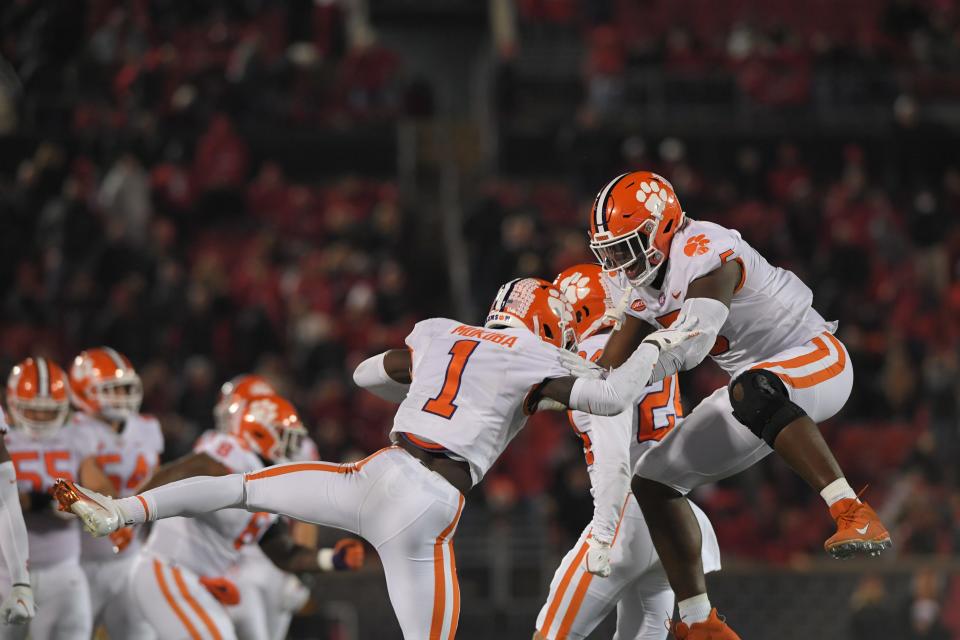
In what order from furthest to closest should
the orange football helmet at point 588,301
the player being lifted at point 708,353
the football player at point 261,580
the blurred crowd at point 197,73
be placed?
the blurred crowd at point 197,73
the football player at point 261,580
the orange football helmet at point 588,301
the player being lifted at point 708,353

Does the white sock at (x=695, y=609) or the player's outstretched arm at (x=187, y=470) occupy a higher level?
the player's outstretched arm at (x=187, y=470)

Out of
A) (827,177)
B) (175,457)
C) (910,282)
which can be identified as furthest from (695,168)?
(175,457)

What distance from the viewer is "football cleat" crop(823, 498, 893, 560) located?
5.62 m

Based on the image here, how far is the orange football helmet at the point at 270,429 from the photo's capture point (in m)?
7.95

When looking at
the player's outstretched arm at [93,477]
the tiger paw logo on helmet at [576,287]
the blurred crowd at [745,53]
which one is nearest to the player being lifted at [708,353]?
the tiger paw logo on helmet at [576,287]

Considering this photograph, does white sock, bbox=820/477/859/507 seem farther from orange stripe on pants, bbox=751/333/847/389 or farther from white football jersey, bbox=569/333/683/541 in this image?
white football jersey, bbox=569/333/683/541

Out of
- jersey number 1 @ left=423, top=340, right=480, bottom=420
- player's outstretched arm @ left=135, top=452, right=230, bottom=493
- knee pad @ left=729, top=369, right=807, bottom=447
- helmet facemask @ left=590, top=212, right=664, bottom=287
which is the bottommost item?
player's outstretched arm @ left=135, top=452, right=230, bottom=493

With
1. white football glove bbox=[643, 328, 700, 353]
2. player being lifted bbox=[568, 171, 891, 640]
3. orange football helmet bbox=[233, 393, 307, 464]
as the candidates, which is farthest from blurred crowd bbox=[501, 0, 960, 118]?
white football glove bbox=[643, 328, 700, 353]

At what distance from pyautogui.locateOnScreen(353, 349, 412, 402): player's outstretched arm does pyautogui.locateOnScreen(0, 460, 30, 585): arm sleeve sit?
166cm

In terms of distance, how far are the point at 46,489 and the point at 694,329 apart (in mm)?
3860

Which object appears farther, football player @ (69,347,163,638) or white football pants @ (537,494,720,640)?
football player @ (69,347,163,638)

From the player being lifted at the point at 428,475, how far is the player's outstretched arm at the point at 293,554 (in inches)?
71.4

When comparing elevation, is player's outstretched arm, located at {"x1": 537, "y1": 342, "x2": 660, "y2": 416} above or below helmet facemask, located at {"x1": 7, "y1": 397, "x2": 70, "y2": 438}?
above

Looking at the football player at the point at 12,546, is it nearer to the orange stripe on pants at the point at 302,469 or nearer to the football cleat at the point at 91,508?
the football cleat at the point at 91,508
